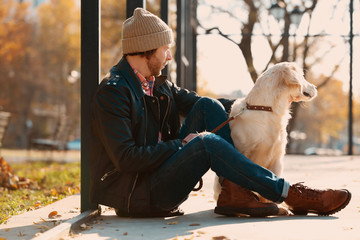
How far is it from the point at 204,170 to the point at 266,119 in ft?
3.13

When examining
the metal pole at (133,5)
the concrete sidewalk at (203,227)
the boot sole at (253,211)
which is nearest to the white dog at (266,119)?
the boot sole at (253,211)

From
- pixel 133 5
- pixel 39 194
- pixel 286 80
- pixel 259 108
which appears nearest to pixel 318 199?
pixel 259 108

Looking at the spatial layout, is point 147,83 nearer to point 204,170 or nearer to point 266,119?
point 204,170

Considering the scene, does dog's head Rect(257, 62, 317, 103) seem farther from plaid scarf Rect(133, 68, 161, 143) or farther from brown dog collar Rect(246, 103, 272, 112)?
plaid scarf Rect(133, 68, 161, 143)

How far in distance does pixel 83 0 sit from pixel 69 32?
2958 centimetres

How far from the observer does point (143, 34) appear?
3.76 metres

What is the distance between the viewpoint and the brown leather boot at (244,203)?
3.73 metres

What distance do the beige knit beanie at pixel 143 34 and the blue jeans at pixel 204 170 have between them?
768 millimetres

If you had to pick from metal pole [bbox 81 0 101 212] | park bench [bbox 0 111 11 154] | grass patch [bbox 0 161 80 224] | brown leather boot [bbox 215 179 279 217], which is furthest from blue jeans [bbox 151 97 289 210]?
park bench [bbox 0 111 11 154]

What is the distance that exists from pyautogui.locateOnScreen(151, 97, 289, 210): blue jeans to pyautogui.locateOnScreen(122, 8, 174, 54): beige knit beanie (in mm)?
768

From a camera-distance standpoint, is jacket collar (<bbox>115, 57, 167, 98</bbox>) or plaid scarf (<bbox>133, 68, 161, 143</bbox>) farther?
plaid scarf (<bbox>133, 68, 161, 143</bbox>)

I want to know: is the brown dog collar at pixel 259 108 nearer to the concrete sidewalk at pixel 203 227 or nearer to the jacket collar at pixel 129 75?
the concrete sidewalk at pixel 203 227

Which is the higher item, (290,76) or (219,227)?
(290,76)

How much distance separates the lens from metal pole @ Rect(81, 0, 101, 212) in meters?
3.87
